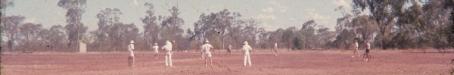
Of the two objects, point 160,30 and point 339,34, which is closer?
point 339,34

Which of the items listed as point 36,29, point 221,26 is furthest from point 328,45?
point 36,29

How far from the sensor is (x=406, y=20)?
84.8 metres

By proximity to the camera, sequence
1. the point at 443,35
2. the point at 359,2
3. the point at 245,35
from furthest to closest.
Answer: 1. the point at 245,35
2. the point at 359,2
3. the point at 443,35

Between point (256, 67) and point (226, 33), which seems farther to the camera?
point (226, 33)

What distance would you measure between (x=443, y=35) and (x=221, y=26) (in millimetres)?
105683

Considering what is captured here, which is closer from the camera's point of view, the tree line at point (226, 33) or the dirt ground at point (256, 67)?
the dirt ground at point (256, 67)

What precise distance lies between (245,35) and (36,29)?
105 feet

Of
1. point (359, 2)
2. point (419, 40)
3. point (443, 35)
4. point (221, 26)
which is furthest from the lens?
point (221, 26)

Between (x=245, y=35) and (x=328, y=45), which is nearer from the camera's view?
(x=328, y=45)

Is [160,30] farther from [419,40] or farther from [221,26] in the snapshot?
[419,40]

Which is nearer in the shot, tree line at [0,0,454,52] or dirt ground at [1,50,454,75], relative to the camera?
dirt ground at [1,50,454,75]

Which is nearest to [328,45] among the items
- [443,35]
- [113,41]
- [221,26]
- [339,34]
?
[339,34]

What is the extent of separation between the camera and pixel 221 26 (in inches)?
4601

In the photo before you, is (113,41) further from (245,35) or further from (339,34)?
(339,34)
